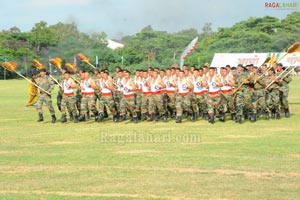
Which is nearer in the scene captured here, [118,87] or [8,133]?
[8,133]

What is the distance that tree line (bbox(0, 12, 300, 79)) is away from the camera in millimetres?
63062

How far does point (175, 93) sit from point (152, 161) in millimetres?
8437

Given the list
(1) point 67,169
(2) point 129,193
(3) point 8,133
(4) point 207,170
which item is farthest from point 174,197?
(3) point 8,133

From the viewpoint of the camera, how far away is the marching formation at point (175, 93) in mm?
19609

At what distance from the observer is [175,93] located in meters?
20.4

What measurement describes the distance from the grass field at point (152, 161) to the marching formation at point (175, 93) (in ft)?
3.14

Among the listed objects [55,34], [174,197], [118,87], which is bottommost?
→ [174,197]

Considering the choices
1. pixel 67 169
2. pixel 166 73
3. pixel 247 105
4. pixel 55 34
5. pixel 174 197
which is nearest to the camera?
pixel 174 197

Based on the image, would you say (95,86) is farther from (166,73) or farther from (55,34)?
(55,34)

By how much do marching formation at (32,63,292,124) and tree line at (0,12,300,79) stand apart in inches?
1445

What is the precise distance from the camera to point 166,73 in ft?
68.4

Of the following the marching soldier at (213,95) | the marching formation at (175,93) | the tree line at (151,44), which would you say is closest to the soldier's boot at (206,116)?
the marching formation at (175,93)

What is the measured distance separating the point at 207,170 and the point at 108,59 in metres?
53.3

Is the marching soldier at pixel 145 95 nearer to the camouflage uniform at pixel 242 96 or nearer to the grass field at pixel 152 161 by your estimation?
the grass field at pixel 152 161
